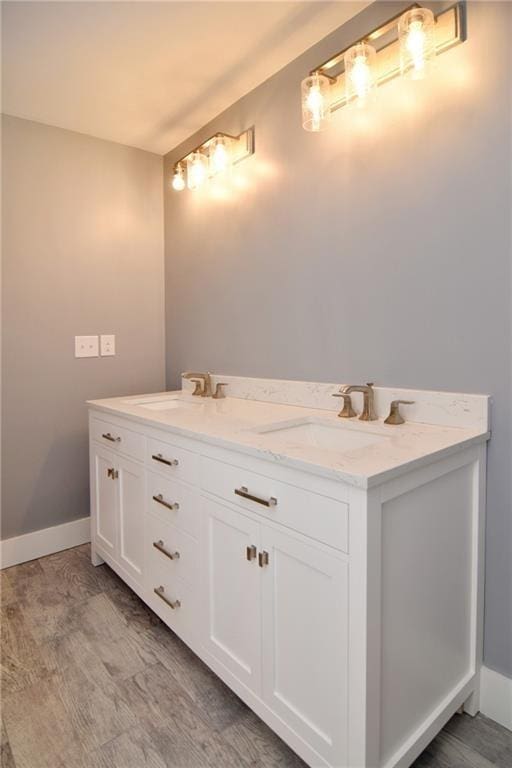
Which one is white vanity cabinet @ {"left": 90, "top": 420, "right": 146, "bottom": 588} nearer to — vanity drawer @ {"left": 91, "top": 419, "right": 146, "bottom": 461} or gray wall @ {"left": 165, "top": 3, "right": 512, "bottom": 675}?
vanity drawer @ {"left": 91, "top": 419, "right": 146, "bottom": 461}

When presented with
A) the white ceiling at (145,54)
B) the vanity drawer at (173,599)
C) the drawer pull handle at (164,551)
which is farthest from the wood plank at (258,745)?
the white ceiling at (145,54)

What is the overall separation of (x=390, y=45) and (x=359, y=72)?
0.38 ft

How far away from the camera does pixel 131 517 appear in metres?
1.81

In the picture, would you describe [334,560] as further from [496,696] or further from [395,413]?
[496,696]

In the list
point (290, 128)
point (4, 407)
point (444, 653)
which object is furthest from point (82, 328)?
point (444, 653)

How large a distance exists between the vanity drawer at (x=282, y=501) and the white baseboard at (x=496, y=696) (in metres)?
0.78

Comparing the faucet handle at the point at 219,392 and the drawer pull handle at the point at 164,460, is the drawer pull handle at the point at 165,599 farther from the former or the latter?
the faucet handle at the point at 219,392

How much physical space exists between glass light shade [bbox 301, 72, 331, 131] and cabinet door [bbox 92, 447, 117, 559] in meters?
1.53

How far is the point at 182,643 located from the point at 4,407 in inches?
55.2

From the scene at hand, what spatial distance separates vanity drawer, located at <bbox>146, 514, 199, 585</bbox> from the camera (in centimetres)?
144

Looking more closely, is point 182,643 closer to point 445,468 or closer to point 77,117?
point 445,468

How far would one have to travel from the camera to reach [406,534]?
1.03m

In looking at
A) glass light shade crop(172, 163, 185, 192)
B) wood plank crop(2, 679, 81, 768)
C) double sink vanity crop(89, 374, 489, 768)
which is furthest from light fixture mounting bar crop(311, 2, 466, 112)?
wood plank crop(2, 679, 81, 768)

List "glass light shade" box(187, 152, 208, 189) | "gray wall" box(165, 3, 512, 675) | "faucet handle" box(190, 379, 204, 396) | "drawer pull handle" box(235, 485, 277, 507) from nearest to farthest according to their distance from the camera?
"drawer pull handle" box(235, 485, 277, 507) → "gray wall" box(165, 3, 512, 675) → "glass light shade" box(187, 152, 208, 189) → "faucet handle" box(190, 379, 204, 396)
